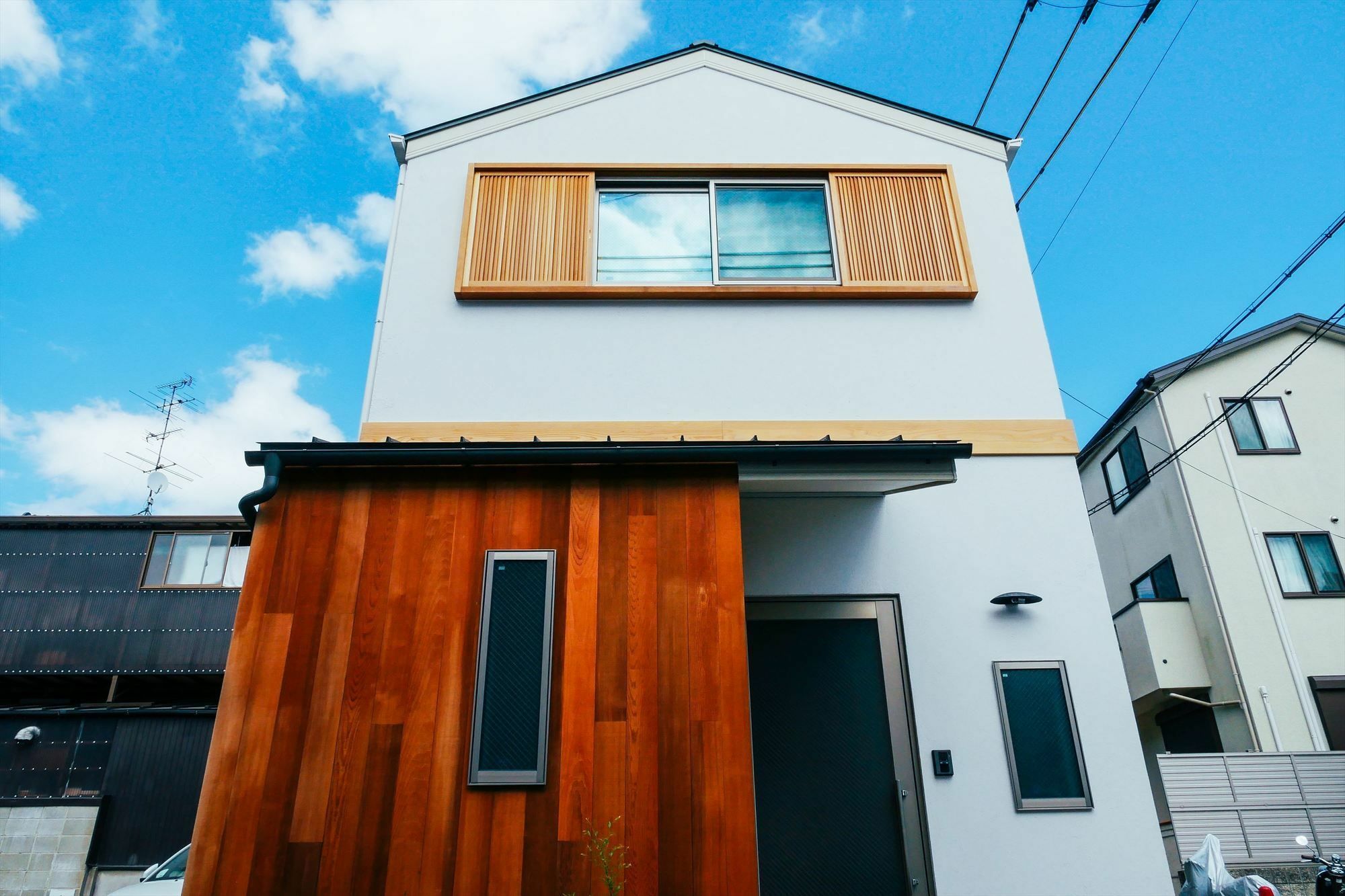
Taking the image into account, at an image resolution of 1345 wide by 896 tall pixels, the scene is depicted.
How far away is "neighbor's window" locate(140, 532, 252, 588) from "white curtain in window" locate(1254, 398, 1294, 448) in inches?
823

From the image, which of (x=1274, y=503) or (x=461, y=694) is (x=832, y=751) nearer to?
(x=461, y=694)

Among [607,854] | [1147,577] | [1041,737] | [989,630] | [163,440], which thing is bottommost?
[607,854]

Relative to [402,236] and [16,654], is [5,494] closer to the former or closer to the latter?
[16,654]

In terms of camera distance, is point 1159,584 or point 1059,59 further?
point 1159,584

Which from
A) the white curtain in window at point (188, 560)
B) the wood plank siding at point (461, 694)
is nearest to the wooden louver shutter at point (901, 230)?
the wood plank siding at point (461, 694)

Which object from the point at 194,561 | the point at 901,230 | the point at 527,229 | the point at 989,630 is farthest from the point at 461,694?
the point at 194,561

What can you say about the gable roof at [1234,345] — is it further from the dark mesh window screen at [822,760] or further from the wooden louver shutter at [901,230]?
the dark mesh window screen at [822,760]

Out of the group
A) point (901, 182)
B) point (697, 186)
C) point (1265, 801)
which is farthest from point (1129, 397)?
point (697, 186)

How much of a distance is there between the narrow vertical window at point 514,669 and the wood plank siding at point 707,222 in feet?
7.84

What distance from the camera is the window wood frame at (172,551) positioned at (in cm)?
1858

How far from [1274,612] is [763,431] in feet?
39.3

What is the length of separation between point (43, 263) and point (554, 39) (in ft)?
60.3

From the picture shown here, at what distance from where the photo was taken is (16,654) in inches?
731

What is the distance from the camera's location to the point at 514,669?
3.55m
